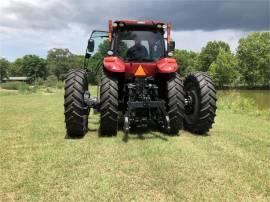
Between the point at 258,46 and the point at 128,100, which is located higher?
the point at 258,46

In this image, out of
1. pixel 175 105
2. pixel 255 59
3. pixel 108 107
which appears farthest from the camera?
pixel 255 59

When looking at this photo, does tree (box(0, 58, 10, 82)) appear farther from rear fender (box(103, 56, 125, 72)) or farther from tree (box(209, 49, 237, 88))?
rear fender (box(103, 56, 125, 72))

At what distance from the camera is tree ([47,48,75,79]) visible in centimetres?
11844

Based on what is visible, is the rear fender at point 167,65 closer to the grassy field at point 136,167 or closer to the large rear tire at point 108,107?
the large rear tire at point 108,107

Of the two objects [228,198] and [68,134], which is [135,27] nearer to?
[68,134]

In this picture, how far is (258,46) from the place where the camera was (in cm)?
7662

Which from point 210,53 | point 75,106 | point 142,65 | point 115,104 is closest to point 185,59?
point 210,53

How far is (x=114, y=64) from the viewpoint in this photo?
8.40m

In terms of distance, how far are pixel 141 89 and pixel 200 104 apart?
4.39 feet

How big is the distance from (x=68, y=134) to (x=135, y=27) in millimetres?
2882

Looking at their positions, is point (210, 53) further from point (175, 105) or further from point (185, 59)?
point (175, 105)

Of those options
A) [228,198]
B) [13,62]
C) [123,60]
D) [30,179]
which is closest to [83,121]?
[123,60]

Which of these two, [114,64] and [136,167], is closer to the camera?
[136,167]

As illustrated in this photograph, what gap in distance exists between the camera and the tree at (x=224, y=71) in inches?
2746
